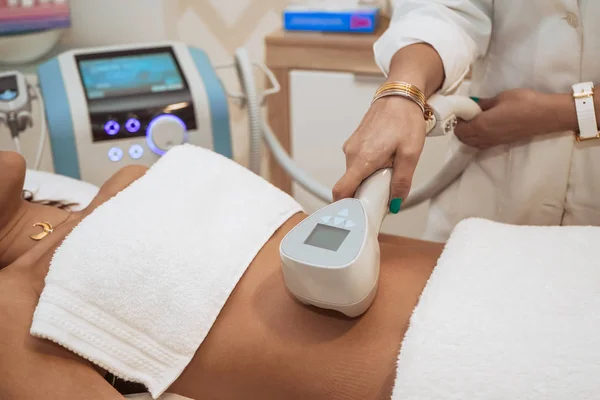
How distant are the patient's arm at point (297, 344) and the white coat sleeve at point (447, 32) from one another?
34 centimetres

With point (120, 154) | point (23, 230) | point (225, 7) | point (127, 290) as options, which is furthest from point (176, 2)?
point (127, 290)

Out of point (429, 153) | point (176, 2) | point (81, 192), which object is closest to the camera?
point (81, 192)

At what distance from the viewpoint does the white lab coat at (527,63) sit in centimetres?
97

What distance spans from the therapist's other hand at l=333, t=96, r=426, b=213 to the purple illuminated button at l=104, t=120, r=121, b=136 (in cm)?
61

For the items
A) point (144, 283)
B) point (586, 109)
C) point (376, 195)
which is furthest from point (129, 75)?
point (586, 109)

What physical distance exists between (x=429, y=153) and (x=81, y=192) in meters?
1.02

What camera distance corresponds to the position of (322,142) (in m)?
1.95

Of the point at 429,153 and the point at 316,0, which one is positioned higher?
the point at 316,0

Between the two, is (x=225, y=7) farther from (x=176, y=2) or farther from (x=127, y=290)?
(x=127, y=290)

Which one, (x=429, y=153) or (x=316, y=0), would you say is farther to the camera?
(x=316, y=0)

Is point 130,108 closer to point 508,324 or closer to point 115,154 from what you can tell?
point 115,154

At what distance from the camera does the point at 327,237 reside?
0.71 meters

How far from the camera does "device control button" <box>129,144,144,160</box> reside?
127 centimetres

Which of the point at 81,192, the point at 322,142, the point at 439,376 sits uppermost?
the point at 439,376
